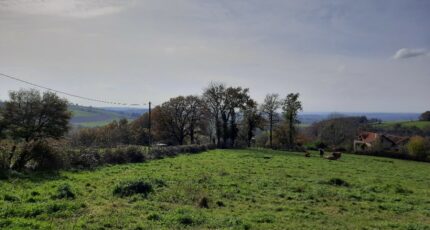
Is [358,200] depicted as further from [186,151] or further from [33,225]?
[186,151]

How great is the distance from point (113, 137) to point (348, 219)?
189 ft

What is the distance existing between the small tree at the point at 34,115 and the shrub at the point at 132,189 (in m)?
34.6

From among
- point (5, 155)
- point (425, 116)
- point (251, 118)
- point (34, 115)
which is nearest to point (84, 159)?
point (5, 155)

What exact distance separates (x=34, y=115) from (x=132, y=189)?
3827 centimetres

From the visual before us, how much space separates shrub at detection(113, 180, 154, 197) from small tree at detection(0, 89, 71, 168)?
34.6 m

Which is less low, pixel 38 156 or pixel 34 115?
pixel 34 115

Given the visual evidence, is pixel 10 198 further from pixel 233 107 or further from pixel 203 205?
pixel 233 107

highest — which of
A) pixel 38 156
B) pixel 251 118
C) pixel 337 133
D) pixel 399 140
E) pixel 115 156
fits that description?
pixel 251 118

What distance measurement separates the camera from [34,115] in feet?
152

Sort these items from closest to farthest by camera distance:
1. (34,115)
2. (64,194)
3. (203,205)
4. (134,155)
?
(203,205)
(64,194)
(134,155)
(34,115)

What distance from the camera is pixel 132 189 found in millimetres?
14055

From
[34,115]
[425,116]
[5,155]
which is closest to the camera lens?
[5,155]

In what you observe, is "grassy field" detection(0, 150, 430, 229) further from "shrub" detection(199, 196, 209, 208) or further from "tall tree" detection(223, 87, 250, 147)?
"tall tree" detection(223, 87, 250, 147)

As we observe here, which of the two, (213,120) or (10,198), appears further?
(213,120)
